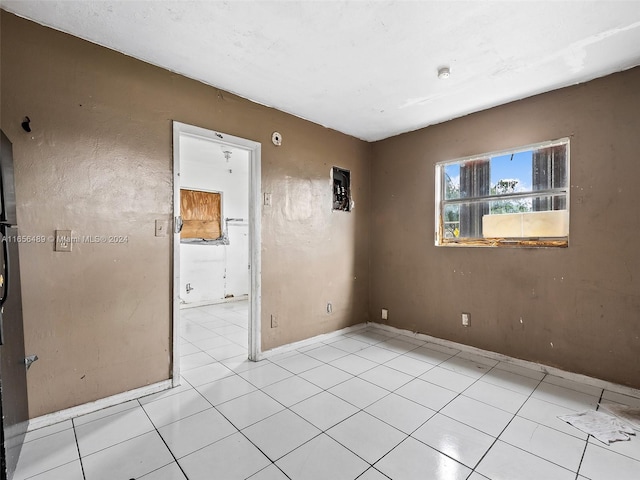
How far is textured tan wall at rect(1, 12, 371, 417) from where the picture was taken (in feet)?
6.53

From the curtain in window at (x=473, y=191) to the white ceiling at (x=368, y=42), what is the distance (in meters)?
0.73

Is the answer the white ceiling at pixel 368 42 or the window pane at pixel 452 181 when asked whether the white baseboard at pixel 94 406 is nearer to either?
the white ceiling at pixel 368 42

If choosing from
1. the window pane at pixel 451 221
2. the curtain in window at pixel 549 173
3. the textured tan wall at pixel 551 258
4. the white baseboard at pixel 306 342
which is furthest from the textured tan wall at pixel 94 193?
the curtain in window at pixel 549 173

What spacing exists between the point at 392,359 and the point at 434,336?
0.82m

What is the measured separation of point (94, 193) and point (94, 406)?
1.56 m

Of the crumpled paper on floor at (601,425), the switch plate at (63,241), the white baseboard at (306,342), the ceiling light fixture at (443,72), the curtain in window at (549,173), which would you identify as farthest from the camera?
Result: the white baseboard at (306,342)

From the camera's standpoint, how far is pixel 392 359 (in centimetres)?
323

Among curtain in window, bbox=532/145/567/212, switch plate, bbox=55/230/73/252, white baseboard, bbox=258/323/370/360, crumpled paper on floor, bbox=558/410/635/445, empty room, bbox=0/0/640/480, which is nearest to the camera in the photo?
empty room, bbox=0/0/640/480

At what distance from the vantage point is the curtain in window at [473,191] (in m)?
3.40

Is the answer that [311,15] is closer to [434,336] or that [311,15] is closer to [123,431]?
[123,431]

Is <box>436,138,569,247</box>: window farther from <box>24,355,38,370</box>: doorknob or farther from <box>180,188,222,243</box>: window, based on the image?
<box>180,188,222,243</box>: window

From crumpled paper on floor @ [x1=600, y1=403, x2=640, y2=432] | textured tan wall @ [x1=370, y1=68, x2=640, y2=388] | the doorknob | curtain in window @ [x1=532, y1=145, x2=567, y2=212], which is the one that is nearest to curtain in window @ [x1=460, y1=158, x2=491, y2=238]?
textured tan wall @ [x1=370, y1=68, x2=640, y2=388]

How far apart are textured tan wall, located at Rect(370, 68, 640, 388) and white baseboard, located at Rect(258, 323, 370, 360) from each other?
25.1 inches

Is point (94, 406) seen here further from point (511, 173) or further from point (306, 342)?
point (511, 173)
